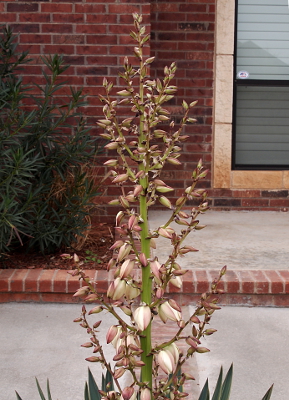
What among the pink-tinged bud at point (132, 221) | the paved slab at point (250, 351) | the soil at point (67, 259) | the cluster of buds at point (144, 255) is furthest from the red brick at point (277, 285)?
Answer: the pink-tinged bud at point (132, 221)

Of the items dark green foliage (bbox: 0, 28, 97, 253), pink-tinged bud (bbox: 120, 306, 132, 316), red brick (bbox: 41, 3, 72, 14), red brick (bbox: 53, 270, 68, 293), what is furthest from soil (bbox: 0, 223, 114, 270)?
pink-tinged bud (bbox: 120, 306, 132, 316)

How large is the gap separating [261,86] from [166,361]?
5.69m

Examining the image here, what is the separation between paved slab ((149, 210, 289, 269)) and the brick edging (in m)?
0.26

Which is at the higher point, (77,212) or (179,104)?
(179,104)

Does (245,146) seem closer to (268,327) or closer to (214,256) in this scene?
(214,256)

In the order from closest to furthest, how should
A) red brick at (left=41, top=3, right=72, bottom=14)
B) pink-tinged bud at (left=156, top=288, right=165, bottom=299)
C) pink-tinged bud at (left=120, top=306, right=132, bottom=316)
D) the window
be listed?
pink-tinged bud at (left=156, top=288, right=165, bottom=299) → pink-tinged bud at (left=120, top=306, right=132, bottom=316) → red brick at (left=41, top=3, right=72, bottom=14) → the window

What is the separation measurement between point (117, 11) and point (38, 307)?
2966 mm

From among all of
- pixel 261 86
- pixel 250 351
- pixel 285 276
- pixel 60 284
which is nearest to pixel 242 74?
pixel 261 86

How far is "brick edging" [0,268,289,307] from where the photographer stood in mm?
3670

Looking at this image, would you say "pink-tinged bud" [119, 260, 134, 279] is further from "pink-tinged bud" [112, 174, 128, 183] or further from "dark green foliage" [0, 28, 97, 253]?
"dark green foliage" [0, 28, 97, 253]

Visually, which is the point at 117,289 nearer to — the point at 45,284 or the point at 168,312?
the point at 168,312

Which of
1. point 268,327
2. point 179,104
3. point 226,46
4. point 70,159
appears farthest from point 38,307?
point 226,46

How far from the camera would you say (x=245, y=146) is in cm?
647

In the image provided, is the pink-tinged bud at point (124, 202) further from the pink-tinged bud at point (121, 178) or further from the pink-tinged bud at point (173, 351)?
the pink-tinged bud at point (173, 351)
